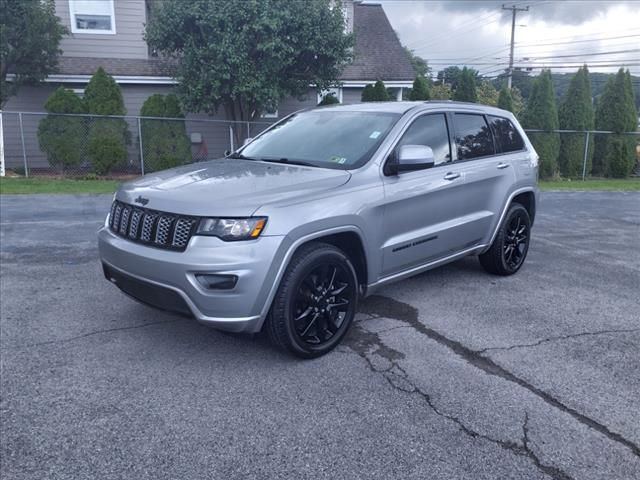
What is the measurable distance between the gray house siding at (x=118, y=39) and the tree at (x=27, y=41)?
123cm

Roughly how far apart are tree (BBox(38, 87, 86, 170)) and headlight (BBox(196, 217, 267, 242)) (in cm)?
1342

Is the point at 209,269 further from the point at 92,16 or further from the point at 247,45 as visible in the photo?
the point at 92,16

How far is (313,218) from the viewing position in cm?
386

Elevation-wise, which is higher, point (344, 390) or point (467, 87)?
point (467, 87)

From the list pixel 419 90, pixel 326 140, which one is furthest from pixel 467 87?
pixel 326 140

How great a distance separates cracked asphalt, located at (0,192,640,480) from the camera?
2.88 metres

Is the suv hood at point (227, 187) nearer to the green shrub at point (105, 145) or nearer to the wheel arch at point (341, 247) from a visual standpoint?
the wheel arch at point (341, 247)

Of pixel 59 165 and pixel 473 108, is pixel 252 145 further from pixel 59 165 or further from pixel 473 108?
pixel 59 165

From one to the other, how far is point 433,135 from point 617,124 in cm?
1750

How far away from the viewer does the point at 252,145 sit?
549 cm

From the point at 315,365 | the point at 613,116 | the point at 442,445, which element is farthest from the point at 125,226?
the point at 613,116

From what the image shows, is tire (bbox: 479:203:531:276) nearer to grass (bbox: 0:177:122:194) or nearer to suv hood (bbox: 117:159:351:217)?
suv hood (bbox: 117:159:351:217)

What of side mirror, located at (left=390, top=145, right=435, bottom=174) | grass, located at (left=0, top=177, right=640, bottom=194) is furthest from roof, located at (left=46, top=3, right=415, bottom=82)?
side mirror, located at (left=390, top=145, right=435, bottom=174)

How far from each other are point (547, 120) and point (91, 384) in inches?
720
